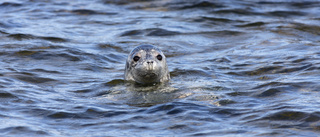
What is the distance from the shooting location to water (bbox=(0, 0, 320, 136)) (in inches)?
199

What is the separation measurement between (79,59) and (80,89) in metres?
2.17

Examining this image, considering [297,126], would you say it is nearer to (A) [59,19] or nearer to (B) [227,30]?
(B) [227,30]

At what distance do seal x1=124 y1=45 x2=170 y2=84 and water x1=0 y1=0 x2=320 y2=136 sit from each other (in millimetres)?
165

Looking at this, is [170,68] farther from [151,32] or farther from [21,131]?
[21,131]

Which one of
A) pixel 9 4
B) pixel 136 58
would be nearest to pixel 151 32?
pixel 136 58

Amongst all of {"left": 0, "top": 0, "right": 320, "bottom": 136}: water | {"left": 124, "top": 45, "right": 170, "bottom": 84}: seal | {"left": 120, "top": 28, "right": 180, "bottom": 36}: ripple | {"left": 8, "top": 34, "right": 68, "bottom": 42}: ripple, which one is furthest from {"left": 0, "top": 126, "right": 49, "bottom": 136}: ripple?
{"left": 120, "top": 28, "right": 180, "bottom": 36}: ripple

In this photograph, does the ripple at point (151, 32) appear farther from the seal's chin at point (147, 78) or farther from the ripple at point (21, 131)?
the ripple at point (21, 131)

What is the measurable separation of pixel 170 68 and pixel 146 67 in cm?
190

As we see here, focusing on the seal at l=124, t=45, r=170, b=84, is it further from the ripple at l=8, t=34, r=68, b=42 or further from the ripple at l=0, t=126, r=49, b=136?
the ripple at l=8, t=34, r=68, b=42

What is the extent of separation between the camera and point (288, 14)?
43.9 ft

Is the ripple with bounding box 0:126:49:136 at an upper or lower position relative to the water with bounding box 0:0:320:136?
upper

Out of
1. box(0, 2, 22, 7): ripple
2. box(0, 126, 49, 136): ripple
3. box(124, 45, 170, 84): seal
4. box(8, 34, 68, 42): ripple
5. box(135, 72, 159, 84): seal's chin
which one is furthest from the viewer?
box(0, 2, 22, 7): ripple

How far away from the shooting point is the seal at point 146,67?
6.90 meters

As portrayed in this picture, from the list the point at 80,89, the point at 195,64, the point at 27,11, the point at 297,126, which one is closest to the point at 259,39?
the point at 195,64
